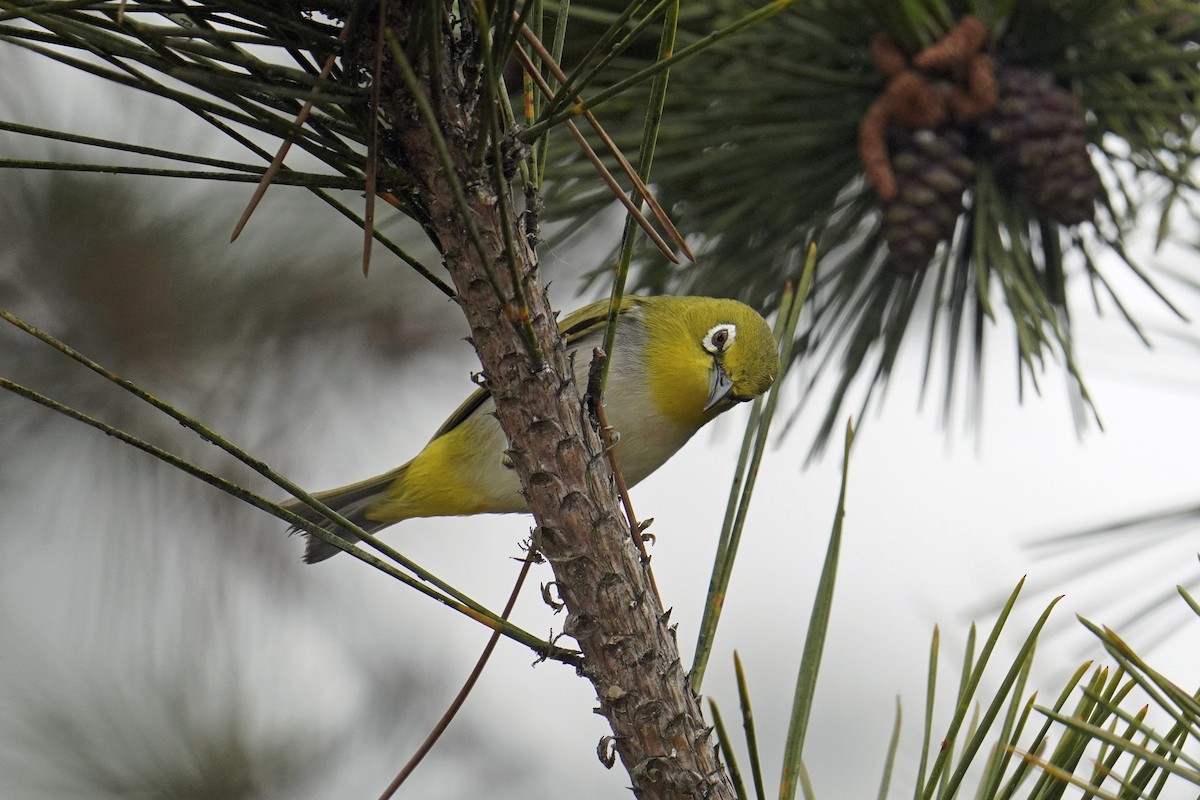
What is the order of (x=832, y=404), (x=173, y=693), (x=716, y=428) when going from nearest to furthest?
(x=832, y=404)
(x=173, y=693)
(x=716, y=428)

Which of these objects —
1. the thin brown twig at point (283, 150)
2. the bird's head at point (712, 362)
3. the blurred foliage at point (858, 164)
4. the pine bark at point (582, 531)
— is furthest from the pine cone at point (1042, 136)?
the thin brown twig at point (283, 150)

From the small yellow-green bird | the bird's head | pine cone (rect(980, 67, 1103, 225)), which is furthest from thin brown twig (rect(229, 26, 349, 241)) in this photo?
the bird's head

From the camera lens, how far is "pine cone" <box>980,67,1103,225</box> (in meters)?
2.18

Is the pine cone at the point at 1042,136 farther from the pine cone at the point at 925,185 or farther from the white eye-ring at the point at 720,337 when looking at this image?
A: the white eye-ring at the point at 720,337

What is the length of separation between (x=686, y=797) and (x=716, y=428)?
213 cm

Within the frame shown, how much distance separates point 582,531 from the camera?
53.7 inches

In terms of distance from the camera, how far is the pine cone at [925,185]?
88.0 inches

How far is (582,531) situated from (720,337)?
183 centimetres

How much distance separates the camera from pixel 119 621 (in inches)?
117

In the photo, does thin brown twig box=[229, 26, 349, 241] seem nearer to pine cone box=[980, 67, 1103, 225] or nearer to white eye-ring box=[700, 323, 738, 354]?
pine cone box=[980, 67, 1103, 225]

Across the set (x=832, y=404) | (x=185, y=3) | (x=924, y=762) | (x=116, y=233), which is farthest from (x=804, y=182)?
(x=116, y=233)

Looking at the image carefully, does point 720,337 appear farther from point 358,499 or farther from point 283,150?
point 283,150

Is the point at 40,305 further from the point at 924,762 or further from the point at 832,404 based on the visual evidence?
the point at 924,762

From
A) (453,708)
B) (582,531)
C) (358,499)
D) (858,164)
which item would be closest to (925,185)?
(858,164)
